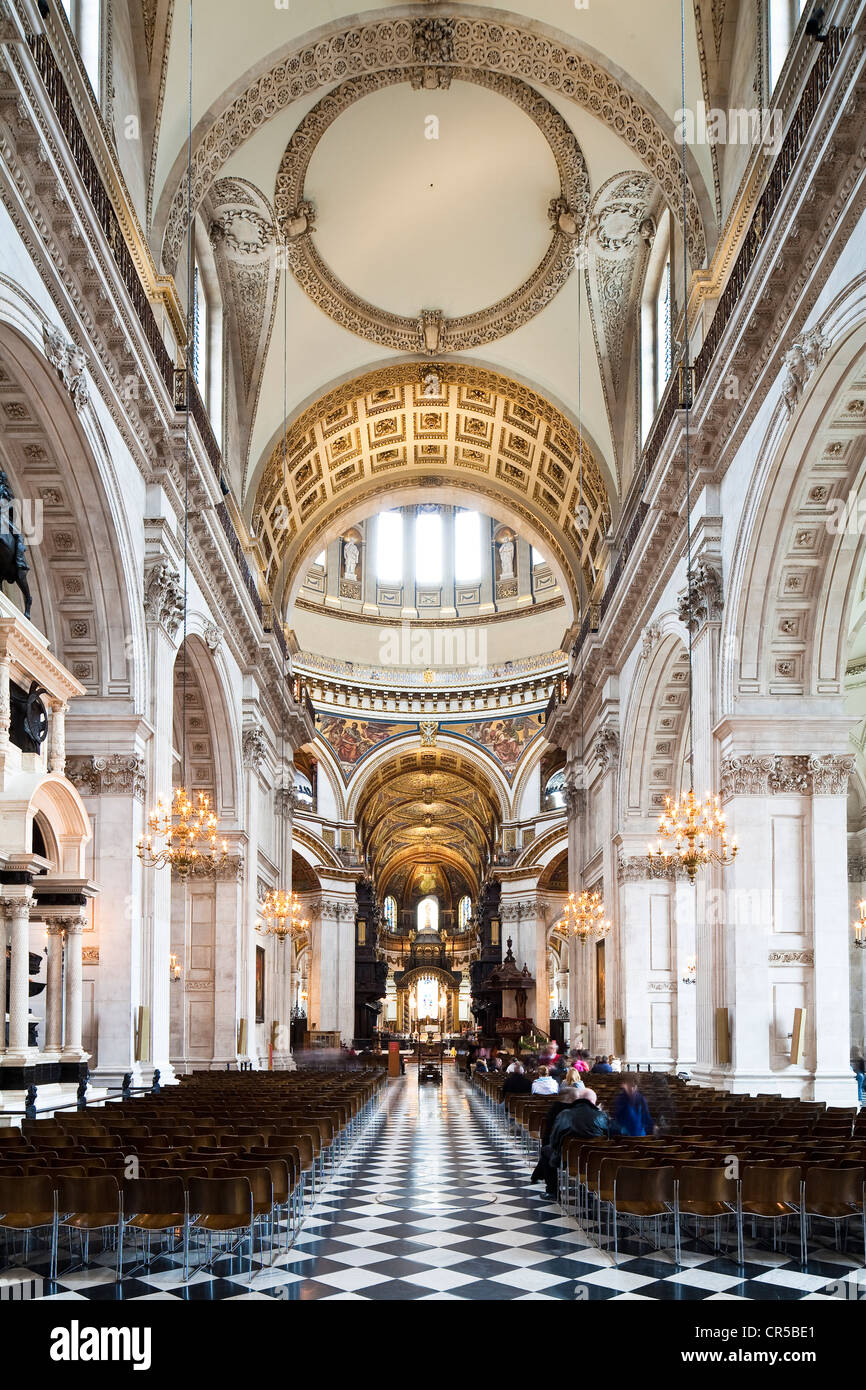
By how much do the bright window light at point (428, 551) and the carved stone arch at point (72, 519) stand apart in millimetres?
32894

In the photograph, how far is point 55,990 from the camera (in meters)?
14.3

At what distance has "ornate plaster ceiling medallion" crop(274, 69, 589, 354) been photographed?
21359 mm

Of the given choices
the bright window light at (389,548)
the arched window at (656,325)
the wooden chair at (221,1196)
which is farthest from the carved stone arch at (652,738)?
the bright window light at (389,548)

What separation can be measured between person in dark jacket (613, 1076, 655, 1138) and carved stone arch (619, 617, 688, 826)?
12.9 metres

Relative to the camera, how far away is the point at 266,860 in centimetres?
3003

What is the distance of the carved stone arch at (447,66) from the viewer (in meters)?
18.2

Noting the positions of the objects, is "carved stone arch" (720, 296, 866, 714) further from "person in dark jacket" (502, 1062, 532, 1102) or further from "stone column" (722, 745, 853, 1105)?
"person in dark jacket" (502, 1062, 532, 1102)

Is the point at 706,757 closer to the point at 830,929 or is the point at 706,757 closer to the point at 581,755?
the point at 830,929

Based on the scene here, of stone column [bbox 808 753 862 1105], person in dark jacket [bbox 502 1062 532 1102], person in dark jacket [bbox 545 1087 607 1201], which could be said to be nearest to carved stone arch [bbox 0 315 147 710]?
person in dark jacket [bbox 545 1087 607 1201]

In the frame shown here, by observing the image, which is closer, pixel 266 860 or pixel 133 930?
pixel 133 930

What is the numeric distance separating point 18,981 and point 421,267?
1880 centimetres
